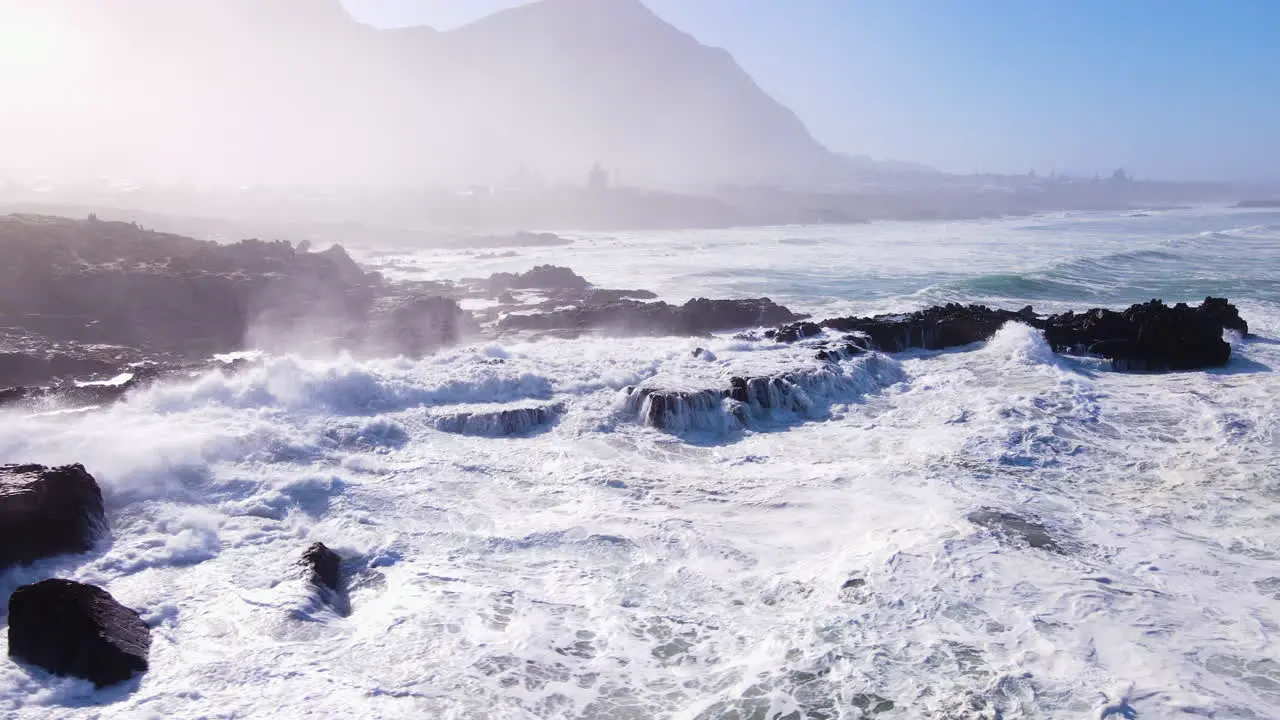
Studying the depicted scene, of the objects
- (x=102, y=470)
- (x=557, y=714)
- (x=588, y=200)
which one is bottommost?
(x=557, y=714)

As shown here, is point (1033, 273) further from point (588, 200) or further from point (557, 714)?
point (588, 200)

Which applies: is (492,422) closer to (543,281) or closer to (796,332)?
(796,332)

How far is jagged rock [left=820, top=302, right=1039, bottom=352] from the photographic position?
20.6 meters

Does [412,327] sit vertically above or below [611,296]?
below

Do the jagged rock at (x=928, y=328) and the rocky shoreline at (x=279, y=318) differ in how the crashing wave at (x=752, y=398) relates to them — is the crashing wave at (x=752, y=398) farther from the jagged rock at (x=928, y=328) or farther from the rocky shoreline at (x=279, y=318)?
the jagged rock at (x=928, y=328)

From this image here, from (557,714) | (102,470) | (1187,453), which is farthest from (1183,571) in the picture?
(102,470)

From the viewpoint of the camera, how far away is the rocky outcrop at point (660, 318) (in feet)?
78.9

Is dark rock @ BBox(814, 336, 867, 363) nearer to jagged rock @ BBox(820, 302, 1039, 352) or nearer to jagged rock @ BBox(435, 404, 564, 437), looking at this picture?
jagged rock @ BBox(820, 302, 1039, 352)

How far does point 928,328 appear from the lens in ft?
68.7

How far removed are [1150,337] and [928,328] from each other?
5.00 meters

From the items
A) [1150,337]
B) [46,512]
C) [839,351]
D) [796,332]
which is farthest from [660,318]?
[46,512]

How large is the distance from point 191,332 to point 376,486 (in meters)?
13.5

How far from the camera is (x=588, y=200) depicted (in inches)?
3460

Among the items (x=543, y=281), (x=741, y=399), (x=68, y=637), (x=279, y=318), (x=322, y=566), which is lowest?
(x=322, y=566)
